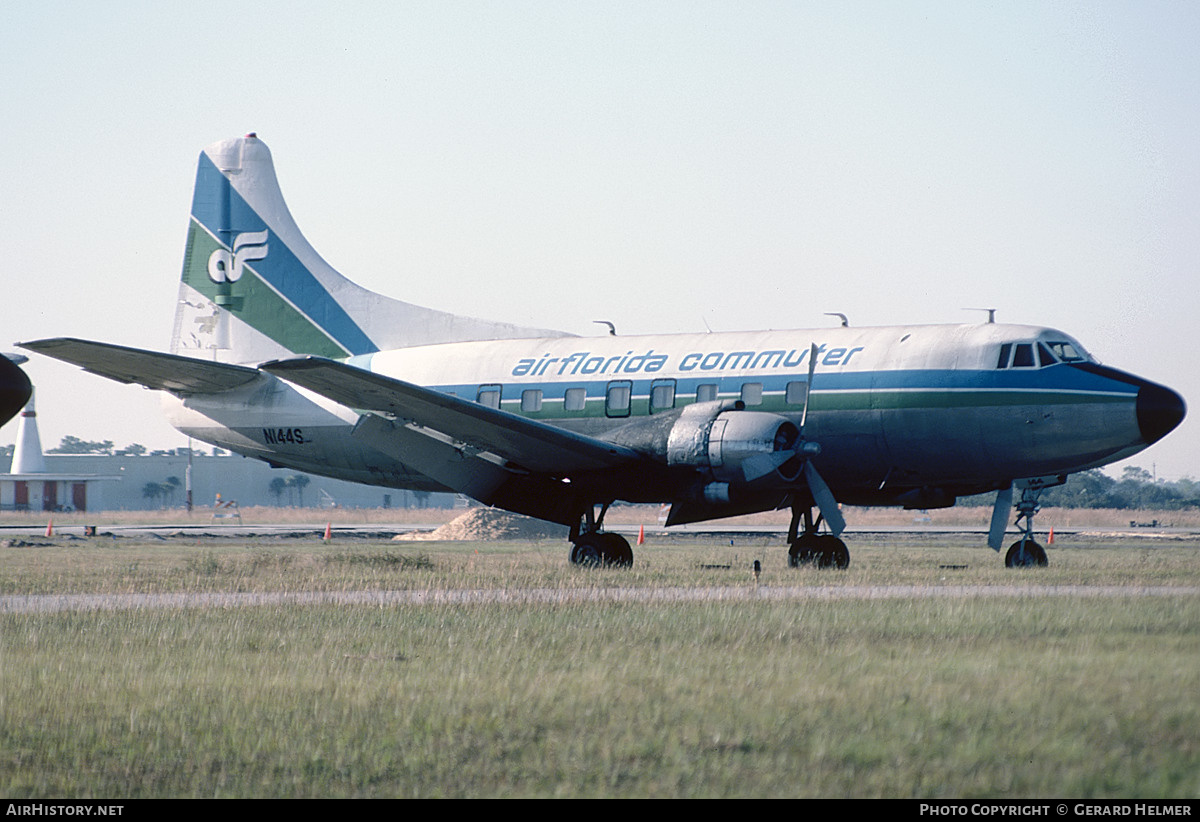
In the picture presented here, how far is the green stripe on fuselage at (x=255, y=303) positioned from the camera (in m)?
31.8

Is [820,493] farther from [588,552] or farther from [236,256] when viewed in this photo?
[236,256]

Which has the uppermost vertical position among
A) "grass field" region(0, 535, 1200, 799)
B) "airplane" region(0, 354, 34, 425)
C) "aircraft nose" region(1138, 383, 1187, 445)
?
"aircraft nose" region(1138, 383, 1187, 445)

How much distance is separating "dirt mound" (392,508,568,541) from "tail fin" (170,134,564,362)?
17.9m

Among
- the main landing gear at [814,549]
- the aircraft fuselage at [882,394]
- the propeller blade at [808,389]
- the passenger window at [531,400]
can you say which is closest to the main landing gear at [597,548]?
the aircraft fuselage at [882,394]

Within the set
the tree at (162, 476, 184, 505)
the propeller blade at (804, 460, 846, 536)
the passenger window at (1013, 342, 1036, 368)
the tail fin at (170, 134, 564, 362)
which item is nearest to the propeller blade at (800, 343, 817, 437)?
the propeller blade at (804, 460, 846, 536)

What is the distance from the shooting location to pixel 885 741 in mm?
8898

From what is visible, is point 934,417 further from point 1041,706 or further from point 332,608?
point 1041,706

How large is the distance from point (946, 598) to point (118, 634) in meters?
10.3

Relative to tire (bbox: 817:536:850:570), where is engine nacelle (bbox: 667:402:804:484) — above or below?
above

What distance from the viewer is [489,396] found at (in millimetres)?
28016

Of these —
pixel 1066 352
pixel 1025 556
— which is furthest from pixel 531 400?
pixel 1066 352

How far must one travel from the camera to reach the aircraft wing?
24.5m

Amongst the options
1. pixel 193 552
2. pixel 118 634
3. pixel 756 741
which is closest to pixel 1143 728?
pixel 756 741

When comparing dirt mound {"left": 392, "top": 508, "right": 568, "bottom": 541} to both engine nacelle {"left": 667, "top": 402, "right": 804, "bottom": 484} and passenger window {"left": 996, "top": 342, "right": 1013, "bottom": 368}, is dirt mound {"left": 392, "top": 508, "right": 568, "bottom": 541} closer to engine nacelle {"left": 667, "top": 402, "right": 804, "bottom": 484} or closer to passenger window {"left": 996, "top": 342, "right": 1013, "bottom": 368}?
engine nacelle {"left": 667, "top": 402, "right": 804, "bottom": 484}
